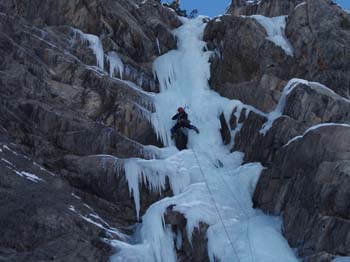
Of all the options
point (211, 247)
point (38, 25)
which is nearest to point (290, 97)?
point (211, 247)

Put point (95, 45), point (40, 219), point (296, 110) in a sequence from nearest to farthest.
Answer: point (40, 219) → point (296, 110) → point (95, 45)

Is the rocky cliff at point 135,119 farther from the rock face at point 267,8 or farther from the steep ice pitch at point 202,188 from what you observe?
the steep ice pitch at point 202,188

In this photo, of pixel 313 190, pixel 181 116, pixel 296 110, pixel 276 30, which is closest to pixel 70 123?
pixel 181 116

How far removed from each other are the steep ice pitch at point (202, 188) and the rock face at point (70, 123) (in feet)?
1.79

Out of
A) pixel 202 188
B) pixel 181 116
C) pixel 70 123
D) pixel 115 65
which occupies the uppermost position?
pixel 115 65

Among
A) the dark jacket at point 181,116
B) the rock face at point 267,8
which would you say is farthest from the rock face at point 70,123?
the rock face at point 267,8

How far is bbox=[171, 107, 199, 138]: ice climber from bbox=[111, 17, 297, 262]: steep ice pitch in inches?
9.8

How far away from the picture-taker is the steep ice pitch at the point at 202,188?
51.7 feet

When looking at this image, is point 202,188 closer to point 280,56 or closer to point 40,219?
point 40,219

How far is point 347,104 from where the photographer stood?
20.3 meters

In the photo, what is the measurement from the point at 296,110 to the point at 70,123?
7.12 metres

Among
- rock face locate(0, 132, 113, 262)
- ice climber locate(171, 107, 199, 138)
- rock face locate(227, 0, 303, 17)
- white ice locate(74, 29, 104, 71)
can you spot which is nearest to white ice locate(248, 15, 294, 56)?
rock face locate(227, 0, 303, 17)

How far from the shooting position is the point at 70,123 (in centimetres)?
1845

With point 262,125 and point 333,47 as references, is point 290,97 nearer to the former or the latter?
point 262,125
